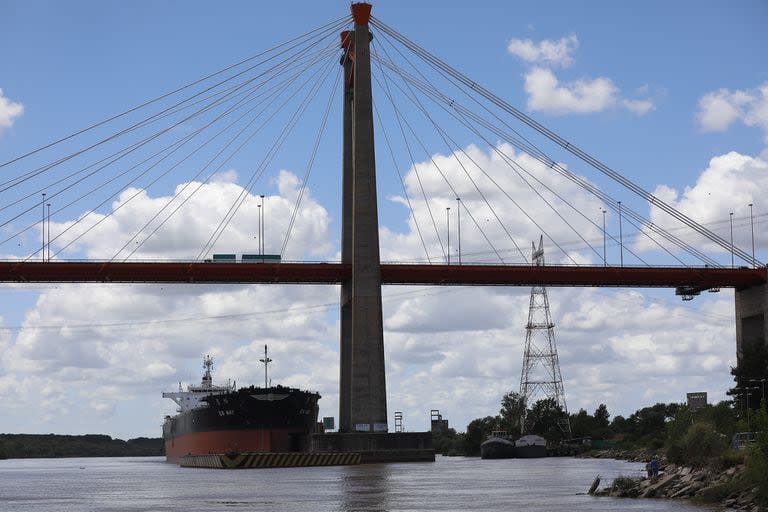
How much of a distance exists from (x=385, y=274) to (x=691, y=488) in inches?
1683

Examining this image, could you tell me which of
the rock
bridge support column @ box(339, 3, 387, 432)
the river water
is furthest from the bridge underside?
the rock

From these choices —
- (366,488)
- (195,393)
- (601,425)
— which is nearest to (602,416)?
(601,425)

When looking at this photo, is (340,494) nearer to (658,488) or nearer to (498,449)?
(658,488)

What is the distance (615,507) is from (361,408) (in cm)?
3807

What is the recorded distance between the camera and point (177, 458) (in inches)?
4498

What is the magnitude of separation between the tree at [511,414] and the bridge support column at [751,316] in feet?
151

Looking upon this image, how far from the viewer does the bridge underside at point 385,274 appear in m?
75.9

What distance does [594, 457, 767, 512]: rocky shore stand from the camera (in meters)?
32.4

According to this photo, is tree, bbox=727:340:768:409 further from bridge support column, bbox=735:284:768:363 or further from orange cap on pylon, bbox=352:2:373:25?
orange cap on pylon, bbox=352:2:373:25

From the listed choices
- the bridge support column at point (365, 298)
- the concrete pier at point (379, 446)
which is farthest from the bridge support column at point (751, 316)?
the bridge support column at point (365, 298)

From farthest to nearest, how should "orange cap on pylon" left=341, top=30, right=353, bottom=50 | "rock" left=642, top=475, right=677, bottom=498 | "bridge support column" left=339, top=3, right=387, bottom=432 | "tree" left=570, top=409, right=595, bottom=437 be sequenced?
"tree" left=570, top=409, right=595, bottom=437 < "orange cap on pylon" left=341, top=30, right=353, bottom=50 < "bridge support column" left=339, top=3, right=387, bottom=432 < "rock" left=642, top=475, right=677, bottom=498

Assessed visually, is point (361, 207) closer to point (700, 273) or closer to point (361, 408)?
point (361, 408)

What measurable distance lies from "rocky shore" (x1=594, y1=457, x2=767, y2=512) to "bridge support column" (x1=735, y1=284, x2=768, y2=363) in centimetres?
4299

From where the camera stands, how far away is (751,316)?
277 feet
